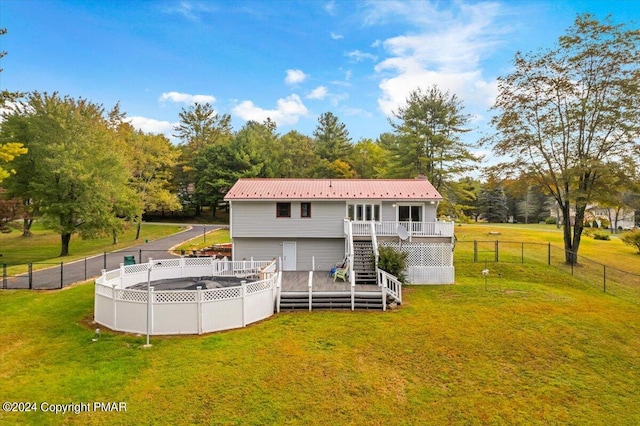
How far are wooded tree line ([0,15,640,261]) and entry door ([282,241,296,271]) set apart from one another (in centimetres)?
1199

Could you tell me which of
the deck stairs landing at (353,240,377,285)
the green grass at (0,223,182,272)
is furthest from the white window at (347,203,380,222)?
the green grass at (0,223,182,272)

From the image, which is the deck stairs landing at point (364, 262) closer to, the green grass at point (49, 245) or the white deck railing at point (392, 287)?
the white deck railing at point (392, 287)

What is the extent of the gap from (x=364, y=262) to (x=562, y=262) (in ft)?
45.0

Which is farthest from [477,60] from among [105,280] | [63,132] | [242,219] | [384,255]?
[63,132]

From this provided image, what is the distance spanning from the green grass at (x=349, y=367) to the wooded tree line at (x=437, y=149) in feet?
23.0

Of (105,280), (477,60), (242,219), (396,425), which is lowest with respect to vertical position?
(396,425)

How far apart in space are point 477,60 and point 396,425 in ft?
75.5

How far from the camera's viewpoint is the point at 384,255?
16.2 m

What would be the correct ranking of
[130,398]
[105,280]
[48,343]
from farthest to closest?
[105,280] < [48,343] < [130,398]

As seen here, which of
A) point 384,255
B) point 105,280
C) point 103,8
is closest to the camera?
point 105,280

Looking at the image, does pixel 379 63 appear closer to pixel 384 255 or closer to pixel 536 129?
pixel 536 129

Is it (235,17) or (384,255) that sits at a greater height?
(235,17)

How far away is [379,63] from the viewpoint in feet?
84.7

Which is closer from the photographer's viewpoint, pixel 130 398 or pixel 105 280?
pixel 130 398
